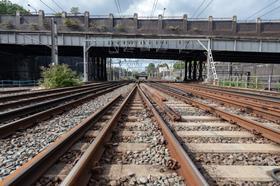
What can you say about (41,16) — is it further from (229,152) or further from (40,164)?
(229,152)

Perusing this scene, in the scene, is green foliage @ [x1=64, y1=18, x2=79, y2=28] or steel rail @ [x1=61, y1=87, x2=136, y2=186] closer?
steel rail @ [x1=61, y1=87, x2=136, y2=186]

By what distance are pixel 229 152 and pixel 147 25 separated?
4947 cm

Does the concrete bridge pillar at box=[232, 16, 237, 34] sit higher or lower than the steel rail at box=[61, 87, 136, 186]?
higher

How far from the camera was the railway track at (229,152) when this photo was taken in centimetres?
375

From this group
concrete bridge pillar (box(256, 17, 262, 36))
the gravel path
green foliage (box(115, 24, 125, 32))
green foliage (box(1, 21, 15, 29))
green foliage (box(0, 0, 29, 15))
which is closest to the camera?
the gravel path

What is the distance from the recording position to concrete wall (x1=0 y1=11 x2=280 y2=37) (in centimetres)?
5028

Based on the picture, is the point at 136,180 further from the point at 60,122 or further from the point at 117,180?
the point at 60,122

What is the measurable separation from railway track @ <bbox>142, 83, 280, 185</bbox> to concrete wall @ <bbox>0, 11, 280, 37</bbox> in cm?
4583

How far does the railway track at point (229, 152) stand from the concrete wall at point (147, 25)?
45.8m

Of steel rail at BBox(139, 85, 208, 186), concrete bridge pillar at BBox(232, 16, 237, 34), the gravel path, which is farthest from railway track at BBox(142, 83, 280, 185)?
concrete bridge pillar at BBox(232, 16, 237, 34)

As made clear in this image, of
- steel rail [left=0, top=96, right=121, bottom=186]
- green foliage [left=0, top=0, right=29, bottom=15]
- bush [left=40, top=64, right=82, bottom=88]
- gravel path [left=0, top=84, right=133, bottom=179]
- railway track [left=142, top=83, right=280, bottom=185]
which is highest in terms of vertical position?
green foliage [left=0, top=0, right=29, bottom=15]

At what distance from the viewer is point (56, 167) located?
4.04 metres

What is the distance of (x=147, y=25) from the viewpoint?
52375mm

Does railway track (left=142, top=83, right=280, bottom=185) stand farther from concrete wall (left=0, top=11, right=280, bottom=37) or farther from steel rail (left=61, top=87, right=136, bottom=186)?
concrete wall (left=0, top=11, right=280, bottom=37)
